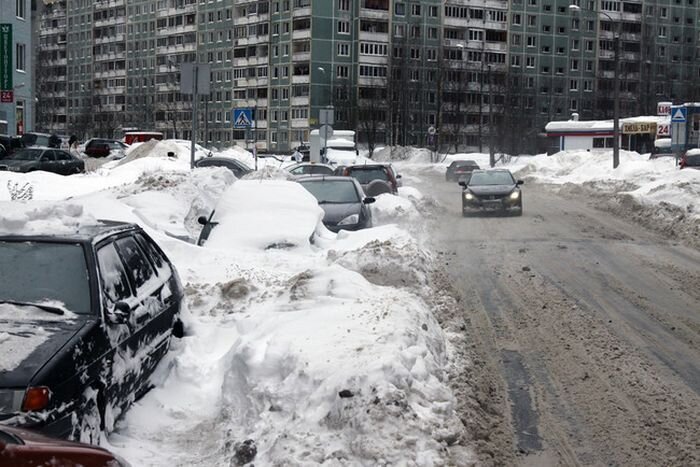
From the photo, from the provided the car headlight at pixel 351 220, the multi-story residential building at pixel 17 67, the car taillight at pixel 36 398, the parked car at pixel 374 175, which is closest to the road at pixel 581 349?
the car headlight at pixel 351 220

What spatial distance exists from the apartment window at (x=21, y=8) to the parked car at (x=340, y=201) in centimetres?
4386

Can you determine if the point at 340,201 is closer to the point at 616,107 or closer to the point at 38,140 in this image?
the point at 616,107

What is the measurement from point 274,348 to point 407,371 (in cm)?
116

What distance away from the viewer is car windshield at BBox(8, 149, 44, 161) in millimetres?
34938

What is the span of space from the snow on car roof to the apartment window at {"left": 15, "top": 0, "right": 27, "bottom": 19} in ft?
151

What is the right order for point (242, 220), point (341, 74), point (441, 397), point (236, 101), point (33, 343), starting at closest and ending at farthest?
point (33, 343)
point (441, 397)
point (242, 220)
point (341, 74)
point (236, 101)

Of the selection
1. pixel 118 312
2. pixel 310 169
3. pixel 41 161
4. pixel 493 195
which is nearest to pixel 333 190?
pixel 493 195

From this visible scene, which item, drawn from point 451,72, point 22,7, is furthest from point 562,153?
point 451,72

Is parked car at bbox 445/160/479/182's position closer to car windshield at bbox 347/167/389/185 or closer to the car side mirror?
car windshield at bbox 347/167/389/185

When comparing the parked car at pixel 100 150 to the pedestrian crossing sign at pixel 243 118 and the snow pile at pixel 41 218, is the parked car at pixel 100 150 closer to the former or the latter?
the pedestrian crossing sign at pixel 243 118

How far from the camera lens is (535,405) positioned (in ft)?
23.6

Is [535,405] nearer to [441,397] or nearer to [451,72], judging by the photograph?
[441,397]

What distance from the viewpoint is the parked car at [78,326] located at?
4.93 meters

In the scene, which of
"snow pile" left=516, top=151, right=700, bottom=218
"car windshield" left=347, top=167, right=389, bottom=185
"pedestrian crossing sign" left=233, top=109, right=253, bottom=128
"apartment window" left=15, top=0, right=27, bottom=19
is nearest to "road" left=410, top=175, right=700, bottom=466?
"snow pile" left=516, top=151, right=700, bottom=218
